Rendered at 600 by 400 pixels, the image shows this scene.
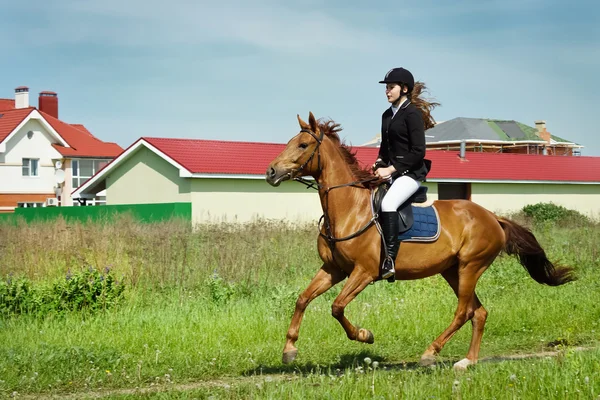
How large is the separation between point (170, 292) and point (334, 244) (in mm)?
5148

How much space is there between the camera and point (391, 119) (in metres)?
9.03

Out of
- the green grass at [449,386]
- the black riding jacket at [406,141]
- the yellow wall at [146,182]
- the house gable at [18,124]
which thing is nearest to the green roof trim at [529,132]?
the house gable at [18,124]

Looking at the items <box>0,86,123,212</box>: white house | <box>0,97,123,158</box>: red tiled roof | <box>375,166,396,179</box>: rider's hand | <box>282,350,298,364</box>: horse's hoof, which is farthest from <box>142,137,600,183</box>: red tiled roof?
<box>0,97,123,158</box>: red tiled roof

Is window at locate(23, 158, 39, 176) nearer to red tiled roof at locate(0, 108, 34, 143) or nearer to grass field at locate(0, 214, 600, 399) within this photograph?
red tiled roof at locate(0, 108, 34, 143)

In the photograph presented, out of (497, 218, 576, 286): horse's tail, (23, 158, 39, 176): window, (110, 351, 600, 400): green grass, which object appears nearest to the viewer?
(110, 351, 600, 400): green grass

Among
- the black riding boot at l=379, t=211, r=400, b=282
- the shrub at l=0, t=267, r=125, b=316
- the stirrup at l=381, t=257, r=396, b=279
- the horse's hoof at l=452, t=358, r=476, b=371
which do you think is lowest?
the horse's hoof at l=452, t=358, r=476, b=371

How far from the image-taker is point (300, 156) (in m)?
8.51

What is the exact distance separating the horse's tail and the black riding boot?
2.21 metres

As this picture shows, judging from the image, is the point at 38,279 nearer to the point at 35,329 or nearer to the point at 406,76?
the point at 35,329

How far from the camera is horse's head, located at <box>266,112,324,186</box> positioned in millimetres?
8156

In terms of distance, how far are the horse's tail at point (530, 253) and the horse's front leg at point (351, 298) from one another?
265 centimetres

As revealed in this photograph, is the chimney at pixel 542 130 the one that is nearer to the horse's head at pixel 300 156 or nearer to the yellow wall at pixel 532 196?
the yellow wall at pixel 532 196

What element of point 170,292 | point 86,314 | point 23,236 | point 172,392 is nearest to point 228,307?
point 170,292

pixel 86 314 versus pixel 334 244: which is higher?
pixel 334 244
